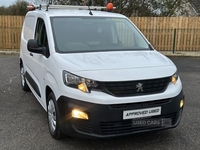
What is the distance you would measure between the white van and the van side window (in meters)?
0.04

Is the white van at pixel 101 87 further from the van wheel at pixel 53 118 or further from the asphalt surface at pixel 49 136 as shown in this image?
the asphalt surface at pixel 49 136

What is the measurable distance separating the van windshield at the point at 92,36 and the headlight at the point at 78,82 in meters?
0.68

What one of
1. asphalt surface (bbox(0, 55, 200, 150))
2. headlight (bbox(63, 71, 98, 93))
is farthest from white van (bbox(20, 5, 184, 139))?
asphalt surface (bbox(0, 55, 200, 150))

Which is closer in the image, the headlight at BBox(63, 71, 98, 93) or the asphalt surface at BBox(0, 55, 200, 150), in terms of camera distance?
the headlight at BBox(63, 71, 98, 93)

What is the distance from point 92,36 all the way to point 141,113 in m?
1.65

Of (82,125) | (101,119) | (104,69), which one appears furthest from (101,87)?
(82,125)

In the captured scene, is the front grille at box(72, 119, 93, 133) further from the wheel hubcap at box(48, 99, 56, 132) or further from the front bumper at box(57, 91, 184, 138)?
the wheel hubcap at box(48, 99, 56, 132)

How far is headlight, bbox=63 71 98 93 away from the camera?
120 inches

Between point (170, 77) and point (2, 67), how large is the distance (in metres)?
7.48

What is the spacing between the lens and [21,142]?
3596mm

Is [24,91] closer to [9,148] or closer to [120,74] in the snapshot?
[9,148]

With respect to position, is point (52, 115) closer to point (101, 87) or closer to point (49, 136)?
point (49, 136)

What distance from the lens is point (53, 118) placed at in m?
3.62

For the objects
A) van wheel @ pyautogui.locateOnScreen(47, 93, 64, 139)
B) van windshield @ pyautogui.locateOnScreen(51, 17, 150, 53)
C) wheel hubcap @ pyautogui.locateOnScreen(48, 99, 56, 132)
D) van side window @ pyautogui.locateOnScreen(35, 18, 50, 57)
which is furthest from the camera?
van side window @ pyautogui.locateOnScreen(35, 18, 50, 57)
